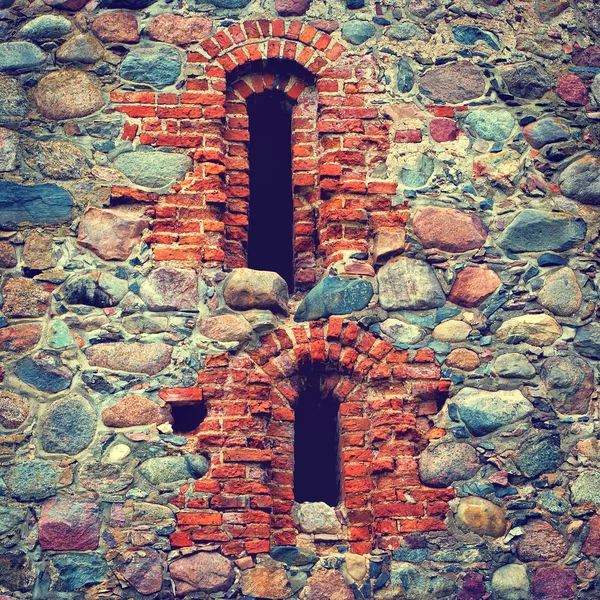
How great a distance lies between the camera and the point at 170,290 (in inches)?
205

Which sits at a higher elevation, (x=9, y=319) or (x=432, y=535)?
(x=9, y=319)

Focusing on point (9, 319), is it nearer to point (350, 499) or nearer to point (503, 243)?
point (350, 499)

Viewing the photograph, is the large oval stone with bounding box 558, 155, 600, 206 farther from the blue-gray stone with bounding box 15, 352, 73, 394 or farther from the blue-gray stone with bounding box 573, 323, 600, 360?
the blue-gray stone with bounding box 15, 352, 73, 394

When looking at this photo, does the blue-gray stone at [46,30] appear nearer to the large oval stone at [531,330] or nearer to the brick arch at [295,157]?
the brick arch at [295,157]

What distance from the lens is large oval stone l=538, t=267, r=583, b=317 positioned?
17.3 ft

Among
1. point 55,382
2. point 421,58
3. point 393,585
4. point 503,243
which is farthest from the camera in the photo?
point 421,58

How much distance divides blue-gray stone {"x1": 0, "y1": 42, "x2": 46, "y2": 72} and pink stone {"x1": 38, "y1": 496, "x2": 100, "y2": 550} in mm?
2526

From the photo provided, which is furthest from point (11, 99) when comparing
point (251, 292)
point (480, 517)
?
point (480, 517)

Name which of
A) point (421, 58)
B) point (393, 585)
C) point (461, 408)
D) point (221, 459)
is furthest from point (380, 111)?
point (393, 585)

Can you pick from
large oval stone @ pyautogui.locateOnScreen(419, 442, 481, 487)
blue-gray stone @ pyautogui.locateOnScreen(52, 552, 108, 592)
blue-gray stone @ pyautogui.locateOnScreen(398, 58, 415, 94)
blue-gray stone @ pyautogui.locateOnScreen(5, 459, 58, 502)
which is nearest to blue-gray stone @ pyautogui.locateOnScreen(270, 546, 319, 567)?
large oval stone @ pyautogui.locateOnScreen(419, 442, 481, 487)

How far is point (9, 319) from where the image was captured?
16.8 ft

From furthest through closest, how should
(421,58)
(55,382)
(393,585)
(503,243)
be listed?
(421,58)
(503,243)
(55,382)
(393,585)

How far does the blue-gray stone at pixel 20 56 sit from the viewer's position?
569cm

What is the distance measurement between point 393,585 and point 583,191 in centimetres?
244
